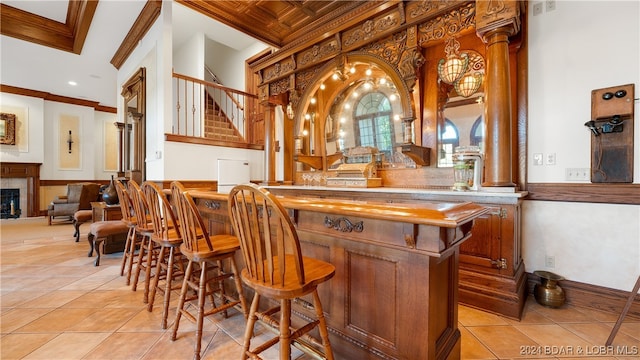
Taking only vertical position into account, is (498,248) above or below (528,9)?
below

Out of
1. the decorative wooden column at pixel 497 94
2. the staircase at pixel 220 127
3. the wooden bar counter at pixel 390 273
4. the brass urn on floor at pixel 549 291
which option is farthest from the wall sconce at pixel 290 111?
the brass urn on floor at pixel 549 291

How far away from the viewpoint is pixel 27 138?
23.3 feet

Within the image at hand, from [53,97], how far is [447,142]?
1032 cm

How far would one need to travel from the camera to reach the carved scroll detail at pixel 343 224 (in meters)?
1.28

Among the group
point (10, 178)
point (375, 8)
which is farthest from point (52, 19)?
point (375, 8)

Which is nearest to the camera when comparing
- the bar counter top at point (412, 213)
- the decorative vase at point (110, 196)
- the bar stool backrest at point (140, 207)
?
the bar counter top at point (412, 213)

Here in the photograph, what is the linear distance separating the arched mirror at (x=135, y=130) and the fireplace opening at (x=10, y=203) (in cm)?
455

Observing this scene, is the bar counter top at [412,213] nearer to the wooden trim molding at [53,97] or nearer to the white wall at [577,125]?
the white wall at [577,125]

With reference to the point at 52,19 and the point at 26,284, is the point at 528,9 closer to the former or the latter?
the point at 26,284

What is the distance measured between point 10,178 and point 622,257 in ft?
37.9

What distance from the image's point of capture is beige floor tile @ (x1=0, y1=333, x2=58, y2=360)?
63.0 inches

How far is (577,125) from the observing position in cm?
221

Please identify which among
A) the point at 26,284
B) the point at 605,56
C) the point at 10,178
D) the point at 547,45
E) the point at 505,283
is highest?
the point at 547,45

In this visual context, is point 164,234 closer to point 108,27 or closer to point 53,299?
point 53,299
